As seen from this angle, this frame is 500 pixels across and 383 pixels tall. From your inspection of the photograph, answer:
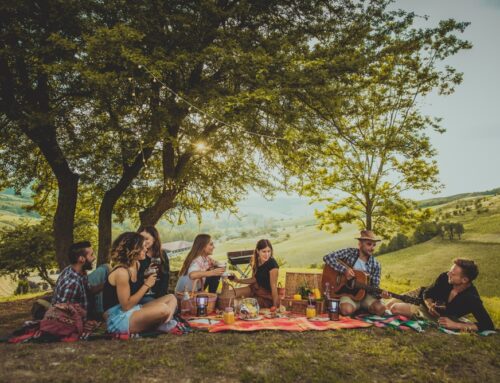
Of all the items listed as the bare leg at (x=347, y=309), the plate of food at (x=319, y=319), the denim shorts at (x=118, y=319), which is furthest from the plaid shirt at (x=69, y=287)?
the bare leg at (x=347, y=309)

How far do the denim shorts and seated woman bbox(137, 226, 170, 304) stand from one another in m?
0.74

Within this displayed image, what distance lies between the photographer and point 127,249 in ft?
13.5

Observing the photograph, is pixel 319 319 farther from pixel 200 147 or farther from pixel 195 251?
pixel 200 147

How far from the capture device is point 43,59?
22.3 ft

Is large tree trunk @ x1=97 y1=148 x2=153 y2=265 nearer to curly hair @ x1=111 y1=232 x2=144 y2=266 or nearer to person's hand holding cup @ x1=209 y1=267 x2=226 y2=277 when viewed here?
person's hand holding cup @ x1=209 y1=267 x2=226 y2=277

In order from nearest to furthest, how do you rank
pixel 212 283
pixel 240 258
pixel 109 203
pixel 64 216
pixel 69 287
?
pixel 69 287
pixel 212 283
pixel 64 216
pixel 109 203
pixel 240 258

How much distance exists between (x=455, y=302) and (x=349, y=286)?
167 centimetres

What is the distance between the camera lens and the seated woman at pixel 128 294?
13.1 feet

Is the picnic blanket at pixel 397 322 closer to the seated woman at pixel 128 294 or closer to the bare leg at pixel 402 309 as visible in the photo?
the bare leg at pixel 402 309

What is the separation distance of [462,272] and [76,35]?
929cm

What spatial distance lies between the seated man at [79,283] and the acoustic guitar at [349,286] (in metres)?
4.09

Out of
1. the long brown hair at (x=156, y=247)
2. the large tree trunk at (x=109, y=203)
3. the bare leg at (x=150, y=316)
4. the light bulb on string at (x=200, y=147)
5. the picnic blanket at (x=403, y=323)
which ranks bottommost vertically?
the picnic blanket at (x=403, y=323)

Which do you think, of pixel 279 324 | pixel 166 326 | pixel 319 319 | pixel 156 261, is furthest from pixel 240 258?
pixel 166 326

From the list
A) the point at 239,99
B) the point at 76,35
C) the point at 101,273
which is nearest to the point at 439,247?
the point at 239,99
